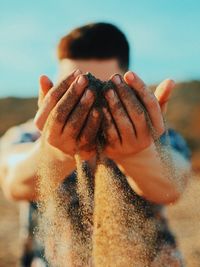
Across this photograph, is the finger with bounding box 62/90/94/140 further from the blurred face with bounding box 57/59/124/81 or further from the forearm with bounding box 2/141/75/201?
the blurred face with bounding box 57/59/124/81

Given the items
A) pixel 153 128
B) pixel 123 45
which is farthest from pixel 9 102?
pixel 153 128

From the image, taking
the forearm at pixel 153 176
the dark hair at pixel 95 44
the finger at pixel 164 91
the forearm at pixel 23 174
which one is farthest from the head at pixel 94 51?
the finger at pixel 164 91

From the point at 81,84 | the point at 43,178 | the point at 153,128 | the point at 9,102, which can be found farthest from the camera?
the point at 9,102

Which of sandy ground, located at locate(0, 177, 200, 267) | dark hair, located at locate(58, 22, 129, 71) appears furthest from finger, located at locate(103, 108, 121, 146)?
dark hair, located at locate(58, 22, 129, 71)

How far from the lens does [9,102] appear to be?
2027 centimetres

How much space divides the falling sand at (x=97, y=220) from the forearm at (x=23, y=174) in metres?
0.16

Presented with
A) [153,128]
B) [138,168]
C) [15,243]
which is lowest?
[15,243]

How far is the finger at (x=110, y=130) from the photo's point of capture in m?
1.75

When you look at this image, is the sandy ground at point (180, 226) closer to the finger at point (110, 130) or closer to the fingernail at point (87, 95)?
the finger at point (110, 130)

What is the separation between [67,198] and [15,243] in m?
4.32

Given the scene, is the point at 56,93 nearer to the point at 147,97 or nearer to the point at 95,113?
the point at 95,113

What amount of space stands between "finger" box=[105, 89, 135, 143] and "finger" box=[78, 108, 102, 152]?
0.17ft

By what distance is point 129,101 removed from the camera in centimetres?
169

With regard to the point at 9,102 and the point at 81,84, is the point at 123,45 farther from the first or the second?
the point at 9,102
